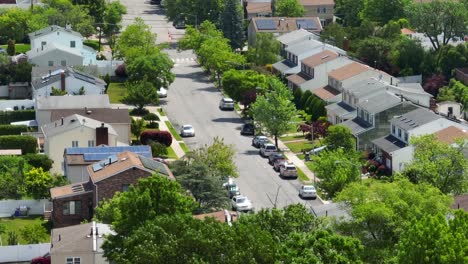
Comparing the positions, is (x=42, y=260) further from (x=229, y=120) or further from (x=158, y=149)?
(x=229, y=120)

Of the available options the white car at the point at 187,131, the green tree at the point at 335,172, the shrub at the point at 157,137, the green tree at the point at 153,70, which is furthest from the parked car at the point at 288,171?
the green tree at the point at 153,70

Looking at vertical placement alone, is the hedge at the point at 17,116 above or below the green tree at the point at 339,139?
below

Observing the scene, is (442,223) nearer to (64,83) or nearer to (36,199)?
(36,199)

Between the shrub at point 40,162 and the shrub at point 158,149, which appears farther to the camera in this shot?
the shrub at point 158,149

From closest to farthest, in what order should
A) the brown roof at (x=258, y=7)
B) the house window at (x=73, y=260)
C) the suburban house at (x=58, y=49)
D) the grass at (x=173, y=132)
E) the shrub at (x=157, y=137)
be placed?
1. the house window at (x=73, y=260)
2. the shrub at (x=157, y=137)
3. the grass at (x=173, y=132)
4. the suburban house at (x=58, y=49)
5. the brown roof at (x=258, y=7)

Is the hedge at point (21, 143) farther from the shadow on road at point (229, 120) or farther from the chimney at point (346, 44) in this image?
the chimney at point (346, 44)

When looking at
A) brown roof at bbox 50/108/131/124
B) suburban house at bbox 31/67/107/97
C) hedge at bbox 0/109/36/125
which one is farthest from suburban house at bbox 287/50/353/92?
hedge at bbox 0/109/36/125
